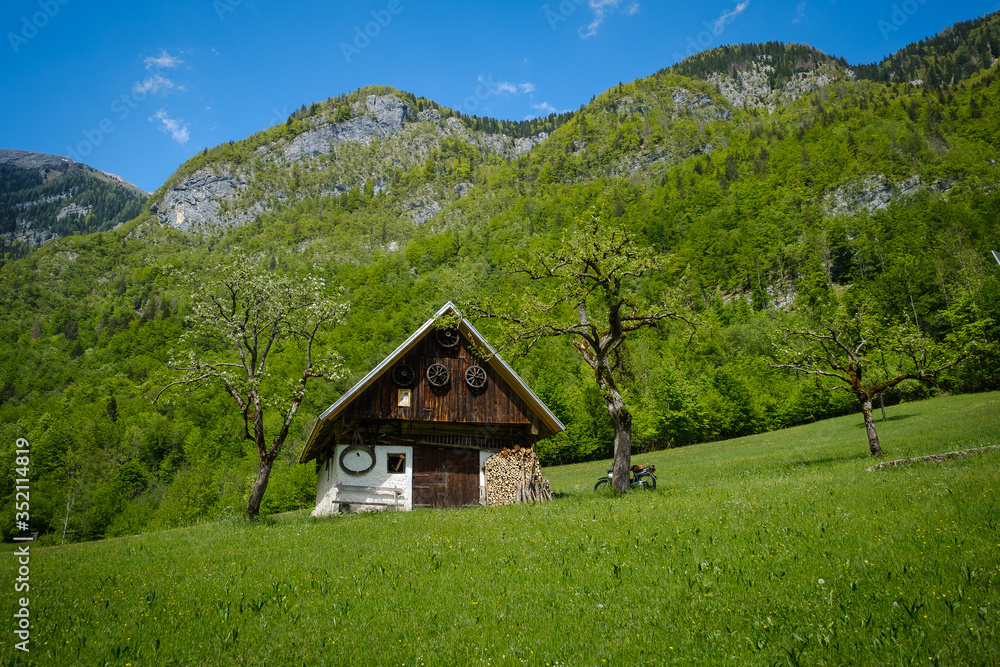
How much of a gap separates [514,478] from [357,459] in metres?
6.95

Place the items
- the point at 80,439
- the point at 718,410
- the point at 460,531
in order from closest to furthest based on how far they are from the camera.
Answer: the point at 460,531 → the point at 718,410 → the point at 80,439

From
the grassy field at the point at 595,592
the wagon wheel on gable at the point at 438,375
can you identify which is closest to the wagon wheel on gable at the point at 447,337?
the wagon wheel on gable at the point at 438,375

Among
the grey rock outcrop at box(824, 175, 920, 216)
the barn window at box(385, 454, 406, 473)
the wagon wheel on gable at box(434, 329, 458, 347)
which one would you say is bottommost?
the barn window at box(385, 454, 406, 473)

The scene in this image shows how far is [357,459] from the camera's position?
78.2 feet

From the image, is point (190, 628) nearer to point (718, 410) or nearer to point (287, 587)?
point (287, 587)

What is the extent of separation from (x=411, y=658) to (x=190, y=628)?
3.66 m

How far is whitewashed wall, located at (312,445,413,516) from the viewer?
2342cm

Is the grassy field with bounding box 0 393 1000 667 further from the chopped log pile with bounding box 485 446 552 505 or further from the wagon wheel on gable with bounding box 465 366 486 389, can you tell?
the wagon wheel on gable with bounding box 465 366 486 389

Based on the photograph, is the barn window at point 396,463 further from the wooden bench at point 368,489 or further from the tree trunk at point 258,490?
the tree trunk at point 258,490

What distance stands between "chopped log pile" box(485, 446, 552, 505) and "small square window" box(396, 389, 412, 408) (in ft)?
14.7

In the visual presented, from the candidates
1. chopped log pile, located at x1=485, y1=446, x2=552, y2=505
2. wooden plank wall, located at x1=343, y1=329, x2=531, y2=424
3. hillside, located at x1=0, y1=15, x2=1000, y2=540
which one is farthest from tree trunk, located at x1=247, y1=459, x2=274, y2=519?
chopped log pile, located at x1=485, y1=446, x2=552, y2=505

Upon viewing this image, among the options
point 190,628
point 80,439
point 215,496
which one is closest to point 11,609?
point 190,628

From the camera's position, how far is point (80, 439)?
273ft

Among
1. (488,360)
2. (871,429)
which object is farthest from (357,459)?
(871,429)
